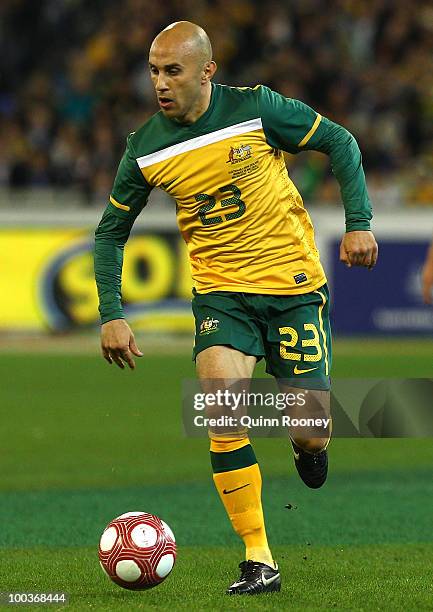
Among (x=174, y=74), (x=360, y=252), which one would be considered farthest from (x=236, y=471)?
(x=174, y=74)

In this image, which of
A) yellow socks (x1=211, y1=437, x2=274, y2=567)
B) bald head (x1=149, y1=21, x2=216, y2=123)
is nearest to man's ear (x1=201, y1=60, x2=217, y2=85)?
bald head (x1=149, y1=21, x2=216, y2=123)

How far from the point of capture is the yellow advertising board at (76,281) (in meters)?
16.8

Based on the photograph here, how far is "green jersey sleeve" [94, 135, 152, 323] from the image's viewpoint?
589 cm

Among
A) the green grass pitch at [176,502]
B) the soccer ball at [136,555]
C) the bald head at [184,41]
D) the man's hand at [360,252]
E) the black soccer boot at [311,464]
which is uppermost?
the bald head at [184,41]

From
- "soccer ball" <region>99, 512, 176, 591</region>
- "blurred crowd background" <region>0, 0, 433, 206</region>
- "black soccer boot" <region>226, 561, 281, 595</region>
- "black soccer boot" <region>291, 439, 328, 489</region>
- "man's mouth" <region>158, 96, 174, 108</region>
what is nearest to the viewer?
"soccer ball" <region>99, 512, 176, 591</region>

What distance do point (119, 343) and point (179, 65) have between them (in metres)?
1.21

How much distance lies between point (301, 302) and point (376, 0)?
49.8 feet

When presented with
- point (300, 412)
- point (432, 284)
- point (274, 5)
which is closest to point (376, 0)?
point (274, 5)

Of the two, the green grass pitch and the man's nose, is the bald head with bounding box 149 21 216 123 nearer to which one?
the man's nose

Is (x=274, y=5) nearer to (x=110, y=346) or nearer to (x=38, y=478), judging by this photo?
(x=38, y=478)

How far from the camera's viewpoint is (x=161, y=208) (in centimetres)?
1739

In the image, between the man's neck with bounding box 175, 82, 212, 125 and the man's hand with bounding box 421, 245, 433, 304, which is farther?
the man's hand with bounding box 421, 245, 433, 304

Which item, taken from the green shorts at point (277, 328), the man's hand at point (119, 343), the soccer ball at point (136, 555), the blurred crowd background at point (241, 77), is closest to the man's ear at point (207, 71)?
the green shorts at point (277, 328)

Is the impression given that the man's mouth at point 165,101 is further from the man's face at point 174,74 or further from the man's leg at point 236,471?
the man's leg at point 236,471
